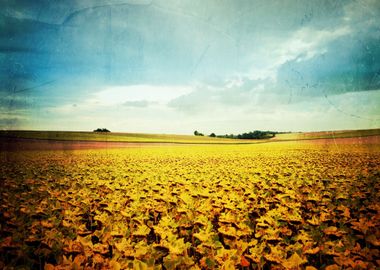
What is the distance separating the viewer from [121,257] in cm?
241

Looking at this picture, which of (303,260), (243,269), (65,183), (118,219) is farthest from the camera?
(65,183)

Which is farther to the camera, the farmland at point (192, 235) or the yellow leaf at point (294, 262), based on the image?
the farmland at point (192, 235)

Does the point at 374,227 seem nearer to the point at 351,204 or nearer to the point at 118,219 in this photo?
the point at 351,204

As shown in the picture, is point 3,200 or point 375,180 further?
point 375,180

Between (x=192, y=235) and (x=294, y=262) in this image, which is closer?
(x=294, y=262)

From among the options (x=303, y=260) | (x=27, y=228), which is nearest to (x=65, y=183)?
(x=27, y=228)

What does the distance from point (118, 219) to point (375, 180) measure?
7.66 metres

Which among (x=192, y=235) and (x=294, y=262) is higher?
(x=294, y=262)

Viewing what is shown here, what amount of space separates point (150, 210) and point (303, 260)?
9.96ft

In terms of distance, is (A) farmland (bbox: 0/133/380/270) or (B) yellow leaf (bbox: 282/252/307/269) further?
(A) farmland (bbox: 0/133/380/270)

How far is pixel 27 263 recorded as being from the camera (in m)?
2.72

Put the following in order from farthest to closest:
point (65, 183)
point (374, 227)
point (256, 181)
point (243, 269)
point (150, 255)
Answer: point (65, 183) → point (256, 181) → point (374, 227) → point (243, 269) → point (150, 255)

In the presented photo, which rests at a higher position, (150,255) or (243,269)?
(150,255)

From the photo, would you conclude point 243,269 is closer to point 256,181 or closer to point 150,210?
point 150,210
